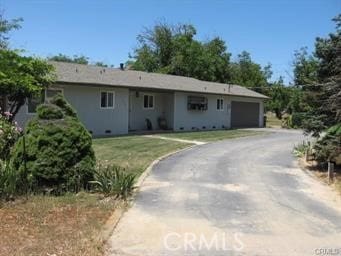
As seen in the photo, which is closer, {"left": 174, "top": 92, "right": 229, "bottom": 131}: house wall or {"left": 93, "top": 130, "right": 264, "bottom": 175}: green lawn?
{"left": 93, "top": 130, "right": 264, "bottom": 175}: green lawn

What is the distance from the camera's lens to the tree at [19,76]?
1202 centimetres

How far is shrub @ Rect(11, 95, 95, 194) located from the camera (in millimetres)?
10047

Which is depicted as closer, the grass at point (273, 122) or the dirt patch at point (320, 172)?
the dirt patch at point (320, 172)

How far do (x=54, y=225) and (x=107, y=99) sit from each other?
18283 millimetres

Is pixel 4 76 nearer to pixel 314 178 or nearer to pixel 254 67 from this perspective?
pixel 314 178

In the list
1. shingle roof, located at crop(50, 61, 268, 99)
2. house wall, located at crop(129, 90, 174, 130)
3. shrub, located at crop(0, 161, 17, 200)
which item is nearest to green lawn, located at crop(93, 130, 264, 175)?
shingle roof, located at crop(50, 61, 268, 99)

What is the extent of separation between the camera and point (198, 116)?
33.2 m

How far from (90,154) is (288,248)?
207 inches

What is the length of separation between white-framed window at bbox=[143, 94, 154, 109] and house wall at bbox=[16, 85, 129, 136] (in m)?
2.84

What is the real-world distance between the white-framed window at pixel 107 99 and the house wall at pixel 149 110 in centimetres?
243

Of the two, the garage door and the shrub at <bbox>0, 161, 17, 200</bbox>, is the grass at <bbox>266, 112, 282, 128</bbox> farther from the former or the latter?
the shrub at <bbox>0, 161, 17, 200</bbox>
